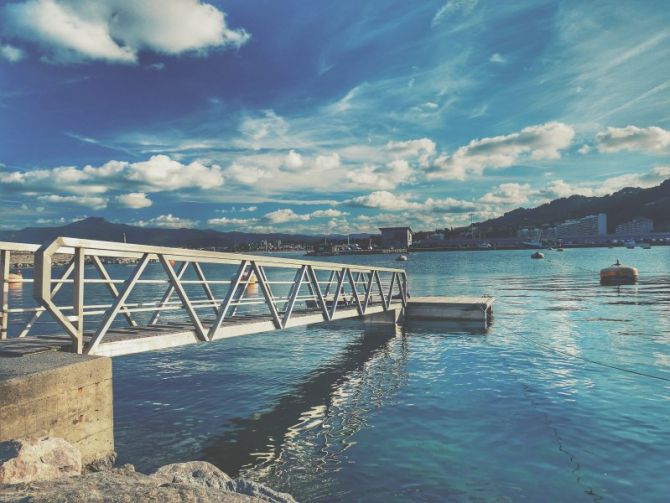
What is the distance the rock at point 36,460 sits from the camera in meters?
4.84

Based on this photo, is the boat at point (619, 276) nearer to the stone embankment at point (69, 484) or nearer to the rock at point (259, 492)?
the rock at point (259, 492)

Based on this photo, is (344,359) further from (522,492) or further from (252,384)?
(522,492)

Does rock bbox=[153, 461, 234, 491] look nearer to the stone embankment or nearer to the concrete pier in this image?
the stone embankment

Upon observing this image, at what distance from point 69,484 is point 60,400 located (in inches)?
86.5

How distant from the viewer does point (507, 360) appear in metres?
18.9

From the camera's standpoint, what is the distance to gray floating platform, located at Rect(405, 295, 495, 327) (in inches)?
1144

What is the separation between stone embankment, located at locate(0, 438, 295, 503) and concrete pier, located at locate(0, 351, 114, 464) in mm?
540

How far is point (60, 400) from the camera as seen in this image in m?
6.42

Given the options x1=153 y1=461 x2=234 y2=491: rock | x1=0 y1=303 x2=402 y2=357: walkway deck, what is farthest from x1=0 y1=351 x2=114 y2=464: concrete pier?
x1=153 y1=461 x2=234 y2=491: rock

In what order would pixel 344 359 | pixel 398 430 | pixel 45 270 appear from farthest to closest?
pixel 344 359, pixel 398 430, pixel 45 270

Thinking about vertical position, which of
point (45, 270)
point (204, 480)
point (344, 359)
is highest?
point (45, 270)

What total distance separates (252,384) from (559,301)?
113ft

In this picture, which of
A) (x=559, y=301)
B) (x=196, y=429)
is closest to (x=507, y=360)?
(x=196, y=429)

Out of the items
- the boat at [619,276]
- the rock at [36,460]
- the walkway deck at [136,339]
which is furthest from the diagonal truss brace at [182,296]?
the boat at [619,276]
